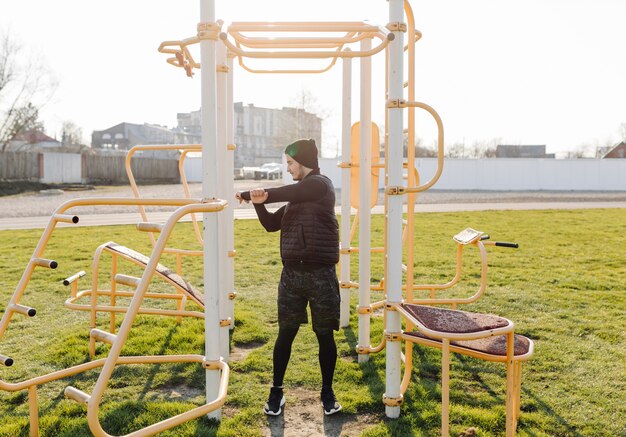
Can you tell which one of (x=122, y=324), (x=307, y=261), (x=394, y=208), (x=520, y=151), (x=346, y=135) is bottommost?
(x=122, y=324)

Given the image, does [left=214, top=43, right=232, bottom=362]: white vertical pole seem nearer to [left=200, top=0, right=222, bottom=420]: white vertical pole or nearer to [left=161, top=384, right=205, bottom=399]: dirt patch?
[left=200, top=0, right=222, bottom=420]: white vertical pole

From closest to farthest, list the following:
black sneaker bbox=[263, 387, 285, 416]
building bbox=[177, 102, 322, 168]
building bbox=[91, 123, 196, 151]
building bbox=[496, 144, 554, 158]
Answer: black sneaker bbox=[263, 387, 285, 416] → building bbox=[496, 144, 554, 158] → building bbox=[91, 123, 196, 151] → building bbox=[177, 102, 322, 168]

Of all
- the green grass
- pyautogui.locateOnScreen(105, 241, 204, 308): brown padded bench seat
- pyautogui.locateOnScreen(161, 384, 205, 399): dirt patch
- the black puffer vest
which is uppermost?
the black puffer vest

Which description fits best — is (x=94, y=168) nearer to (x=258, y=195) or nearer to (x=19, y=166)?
(x=19, y=166)

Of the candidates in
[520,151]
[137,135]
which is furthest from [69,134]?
[520,151]

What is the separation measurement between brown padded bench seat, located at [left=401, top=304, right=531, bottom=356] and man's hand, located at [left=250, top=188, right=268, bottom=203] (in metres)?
1.08

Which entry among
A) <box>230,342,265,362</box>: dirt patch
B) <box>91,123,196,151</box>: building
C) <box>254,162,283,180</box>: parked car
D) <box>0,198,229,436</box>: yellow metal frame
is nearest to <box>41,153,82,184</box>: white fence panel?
<box>254,162,283,180</box>: parked car

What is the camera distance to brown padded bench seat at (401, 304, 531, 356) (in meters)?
3.12

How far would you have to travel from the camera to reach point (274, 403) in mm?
3686

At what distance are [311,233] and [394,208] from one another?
540 millimetres

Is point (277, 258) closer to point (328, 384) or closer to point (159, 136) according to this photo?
point (328, 384)

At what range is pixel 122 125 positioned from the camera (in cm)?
7919

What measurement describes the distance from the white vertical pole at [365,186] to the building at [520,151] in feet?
212

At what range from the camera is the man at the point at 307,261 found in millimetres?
3553
